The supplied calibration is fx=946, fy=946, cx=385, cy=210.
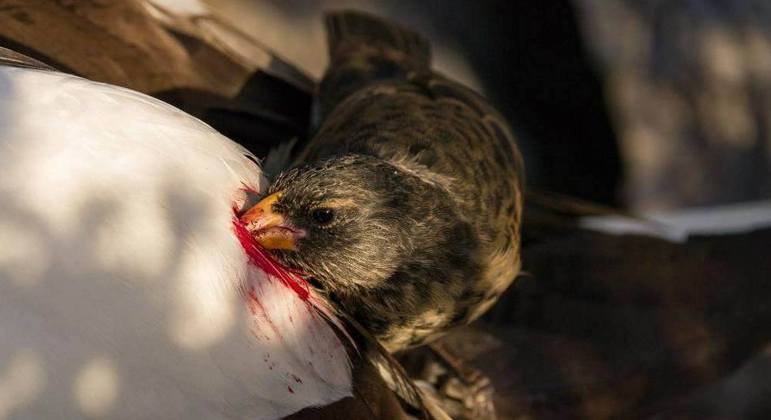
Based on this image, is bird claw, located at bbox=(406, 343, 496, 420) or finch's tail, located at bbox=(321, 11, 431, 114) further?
finch's tail, located at bbox=(321, 11, 431, 114)

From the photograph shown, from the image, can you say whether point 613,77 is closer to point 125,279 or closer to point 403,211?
point 403,211

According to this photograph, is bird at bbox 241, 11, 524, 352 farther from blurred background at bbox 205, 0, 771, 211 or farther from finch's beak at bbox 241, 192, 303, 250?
blurred background at bbox 205, 0, 771, 211

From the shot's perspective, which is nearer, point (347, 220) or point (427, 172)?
point (347, 220)

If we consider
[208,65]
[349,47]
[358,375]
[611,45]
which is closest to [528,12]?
[611,45]

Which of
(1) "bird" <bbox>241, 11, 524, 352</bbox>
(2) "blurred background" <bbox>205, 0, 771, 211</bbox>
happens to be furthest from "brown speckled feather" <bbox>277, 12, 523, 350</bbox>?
(2) "blurred background" <bbox>205, 0, 771, 211</bbox>

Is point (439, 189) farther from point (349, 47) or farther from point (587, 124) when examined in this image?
point (587, 124)

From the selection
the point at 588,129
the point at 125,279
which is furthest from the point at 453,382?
the point at 588,129
